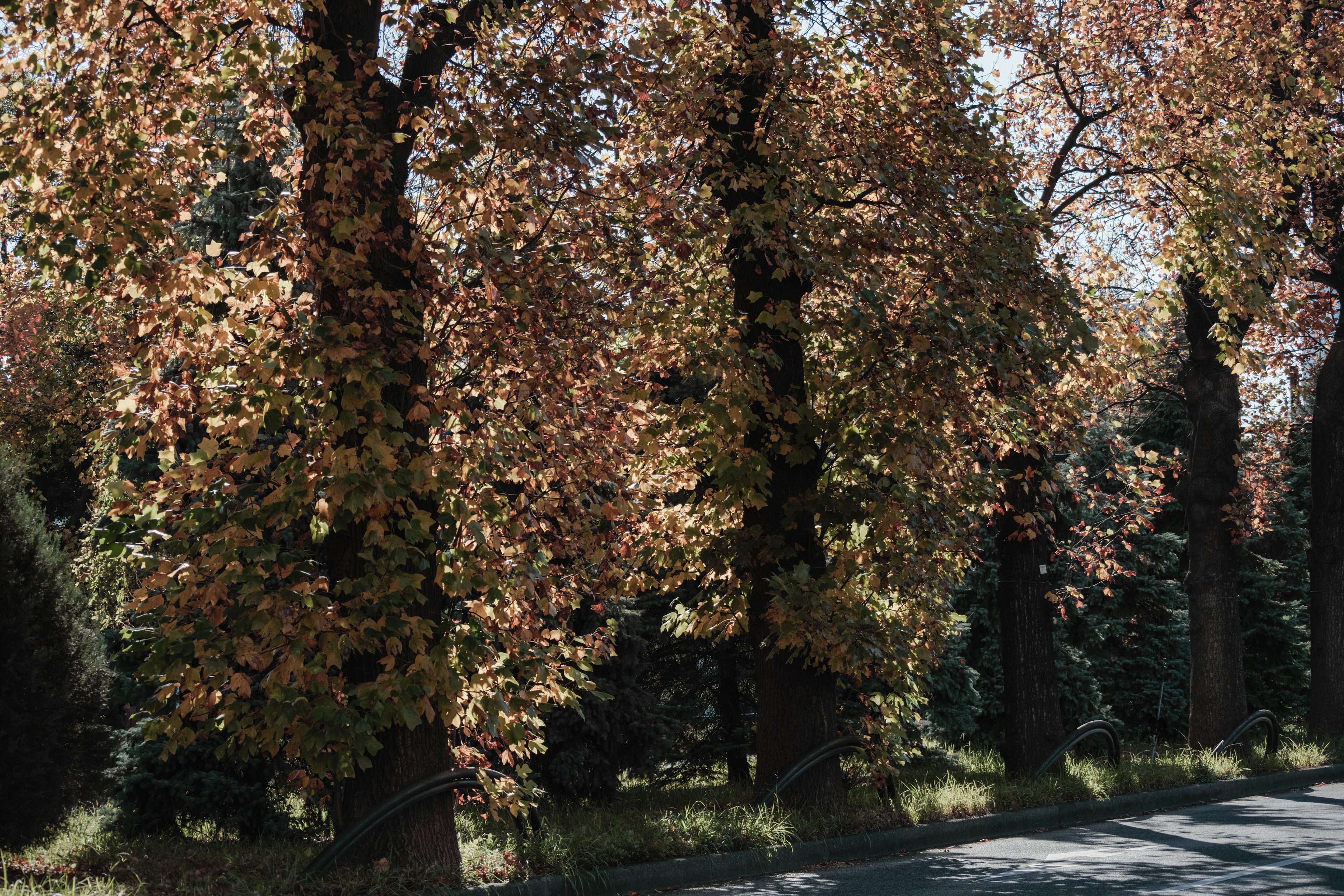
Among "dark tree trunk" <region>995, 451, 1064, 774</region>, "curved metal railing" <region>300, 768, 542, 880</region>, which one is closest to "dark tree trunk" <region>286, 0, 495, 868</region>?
"curved metal railing" <region>300, 768, 542, 880</region>

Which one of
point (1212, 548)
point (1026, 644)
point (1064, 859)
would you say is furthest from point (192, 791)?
point (1212, 548)

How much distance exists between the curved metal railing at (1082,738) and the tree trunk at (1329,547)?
18.3 ft

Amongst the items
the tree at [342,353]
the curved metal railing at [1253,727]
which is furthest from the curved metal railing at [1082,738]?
the tree at [342,353]

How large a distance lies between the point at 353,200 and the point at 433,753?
3787mm

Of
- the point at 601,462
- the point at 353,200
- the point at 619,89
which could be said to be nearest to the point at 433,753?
the point at 601,462

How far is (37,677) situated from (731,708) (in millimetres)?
10819

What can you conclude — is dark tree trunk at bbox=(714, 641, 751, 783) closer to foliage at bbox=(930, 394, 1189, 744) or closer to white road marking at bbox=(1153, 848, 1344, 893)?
foliage at bbox=(930, 394, 1189, 744)

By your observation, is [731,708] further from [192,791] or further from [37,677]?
[37,677]

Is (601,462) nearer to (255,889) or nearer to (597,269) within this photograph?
(597,269)

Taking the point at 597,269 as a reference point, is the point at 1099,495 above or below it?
below

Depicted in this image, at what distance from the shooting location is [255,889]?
6.93m

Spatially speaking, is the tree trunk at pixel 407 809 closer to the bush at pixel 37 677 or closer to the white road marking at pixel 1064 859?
the bush at pixel 37 677

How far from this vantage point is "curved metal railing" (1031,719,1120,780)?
13.1 m

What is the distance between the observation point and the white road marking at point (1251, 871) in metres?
8.13
